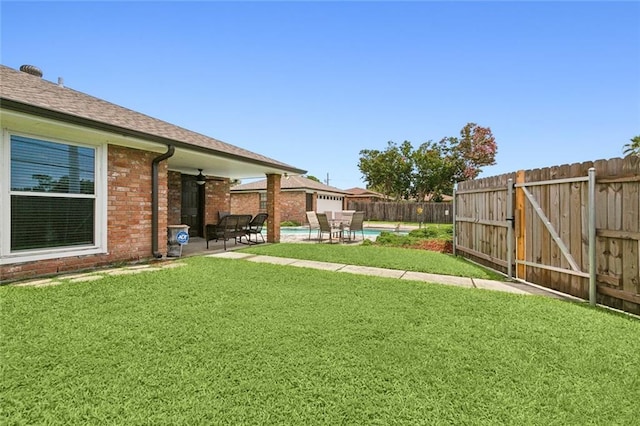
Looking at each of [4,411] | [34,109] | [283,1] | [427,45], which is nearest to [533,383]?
[4,411]

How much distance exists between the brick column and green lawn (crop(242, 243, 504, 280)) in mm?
1475

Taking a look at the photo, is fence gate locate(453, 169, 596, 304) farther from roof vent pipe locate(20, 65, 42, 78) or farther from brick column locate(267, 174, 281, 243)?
roof vent pipe locate(20, 65, 42, 78)

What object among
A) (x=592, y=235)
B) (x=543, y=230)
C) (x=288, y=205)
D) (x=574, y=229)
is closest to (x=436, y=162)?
(x=288, y=205)

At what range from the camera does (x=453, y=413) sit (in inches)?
75.2

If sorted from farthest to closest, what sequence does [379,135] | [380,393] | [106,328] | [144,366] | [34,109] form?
[379,135]
[34,109]
[106,328]
[144,366]
[380,393]

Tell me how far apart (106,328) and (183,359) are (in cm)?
123

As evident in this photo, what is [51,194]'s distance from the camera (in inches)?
217

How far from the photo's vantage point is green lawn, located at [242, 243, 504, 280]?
651 cm

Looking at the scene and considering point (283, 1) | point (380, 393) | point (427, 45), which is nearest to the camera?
point (380, 393)

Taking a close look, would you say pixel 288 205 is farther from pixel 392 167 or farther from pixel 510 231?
pixel 510 231

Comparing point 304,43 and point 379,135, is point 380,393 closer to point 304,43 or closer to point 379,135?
point 304,43

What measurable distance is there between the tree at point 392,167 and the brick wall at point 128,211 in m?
30.3

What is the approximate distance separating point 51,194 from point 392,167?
3261 cm

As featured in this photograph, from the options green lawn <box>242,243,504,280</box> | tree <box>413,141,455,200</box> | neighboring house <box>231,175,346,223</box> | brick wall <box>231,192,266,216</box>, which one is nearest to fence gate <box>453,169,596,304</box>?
green lawn <box>242,243,504,280</box>
